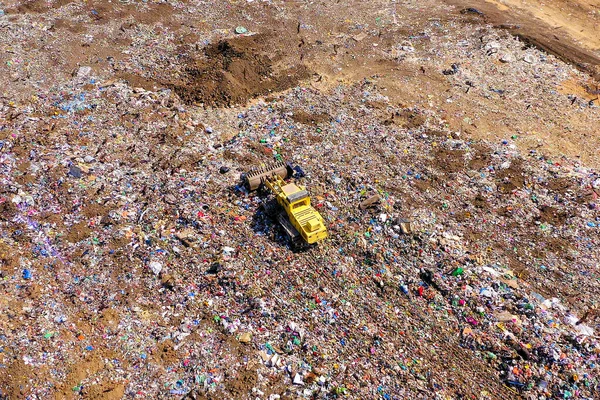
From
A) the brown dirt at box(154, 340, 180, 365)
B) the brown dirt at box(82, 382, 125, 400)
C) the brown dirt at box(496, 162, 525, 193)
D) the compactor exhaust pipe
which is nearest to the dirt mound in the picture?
the compactor exhaust pipe

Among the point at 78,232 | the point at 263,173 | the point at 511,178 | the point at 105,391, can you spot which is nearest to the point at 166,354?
the point at 105,391

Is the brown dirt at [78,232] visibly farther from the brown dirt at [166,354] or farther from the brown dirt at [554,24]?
the brown dirt at [554,24]

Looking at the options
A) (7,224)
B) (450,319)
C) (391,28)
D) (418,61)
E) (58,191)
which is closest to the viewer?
(450,319)

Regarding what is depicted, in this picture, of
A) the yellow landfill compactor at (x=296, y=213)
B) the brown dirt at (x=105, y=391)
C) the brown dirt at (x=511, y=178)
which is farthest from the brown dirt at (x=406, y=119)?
the brown dirt at (x=105, y=391)

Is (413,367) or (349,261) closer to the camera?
(413,367)

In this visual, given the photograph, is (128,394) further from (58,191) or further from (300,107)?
(300,107)

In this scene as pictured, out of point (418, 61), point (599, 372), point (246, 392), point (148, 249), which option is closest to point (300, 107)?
point (418, 61)

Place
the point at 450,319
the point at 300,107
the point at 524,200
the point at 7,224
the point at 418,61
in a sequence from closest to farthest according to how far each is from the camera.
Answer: the point at 450,319, the point at 7,224, the point at 524,200, the point at 300,107, the point at 418,61

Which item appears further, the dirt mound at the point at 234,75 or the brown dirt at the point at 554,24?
the brown dirt at the point at 554,24
